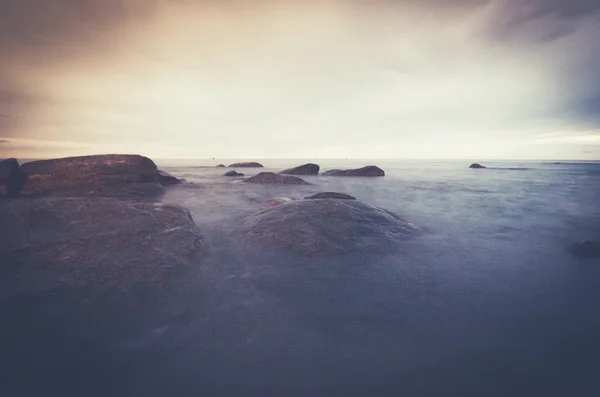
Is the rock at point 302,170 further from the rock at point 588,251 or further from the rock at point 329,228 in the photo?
the rock at point 588,251

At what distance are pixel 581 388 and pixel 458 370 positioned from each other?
3.33ft

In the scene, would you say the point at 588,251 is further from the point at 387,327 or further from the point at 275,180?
the point at 275,180

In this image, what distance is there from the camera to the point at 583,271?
15.5ft

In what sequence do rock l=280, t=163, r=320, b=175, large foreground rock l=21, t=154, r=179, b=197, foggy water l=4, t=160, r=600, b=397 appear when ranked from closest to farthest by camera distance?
foggy water l=4, t=160, r=600, b=397, large foreground rock l=21, t=154, r=179, b=197, rock l=280, t=163, r=320, b=175

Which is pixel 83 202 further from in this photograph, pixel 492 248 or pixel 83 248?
pixel 492 248

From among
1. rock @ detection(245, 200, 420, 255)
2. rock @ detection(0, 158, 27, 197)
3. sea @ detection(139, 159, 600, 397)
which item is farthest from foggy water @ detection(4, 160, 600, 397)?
rock @ detection(0, 158, 27, 197)

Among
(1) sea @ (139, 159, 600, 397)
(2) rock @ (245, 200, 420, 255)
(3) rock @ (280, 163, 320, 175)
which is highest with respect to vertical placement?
(3) rock @ (280, 163, 320, 175)

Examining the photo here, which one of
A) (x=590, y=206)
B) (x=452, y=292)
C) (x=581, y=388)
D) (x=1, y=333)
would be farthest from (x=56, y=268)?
(x=590, y=206)

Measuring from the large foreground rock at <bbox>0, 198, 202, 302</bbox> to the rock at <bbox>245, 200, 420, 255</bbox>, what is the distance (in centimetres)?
187

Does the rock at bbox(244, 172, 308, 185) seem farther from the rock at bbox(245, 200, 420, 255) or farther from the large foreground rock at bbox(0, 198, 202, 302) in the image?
the large foreground rock at bbox(0, 198, 202, 302)

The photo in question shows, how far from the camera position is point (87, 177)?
43.6 feet

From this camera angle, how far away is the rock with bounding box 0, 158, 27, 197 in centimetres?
1188

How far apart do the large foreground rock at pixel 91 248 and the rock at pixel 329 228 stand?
1866 mm

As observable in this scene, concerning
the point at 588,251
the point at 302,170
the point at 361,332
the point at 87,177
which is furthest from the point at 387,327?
the point at 302,170
